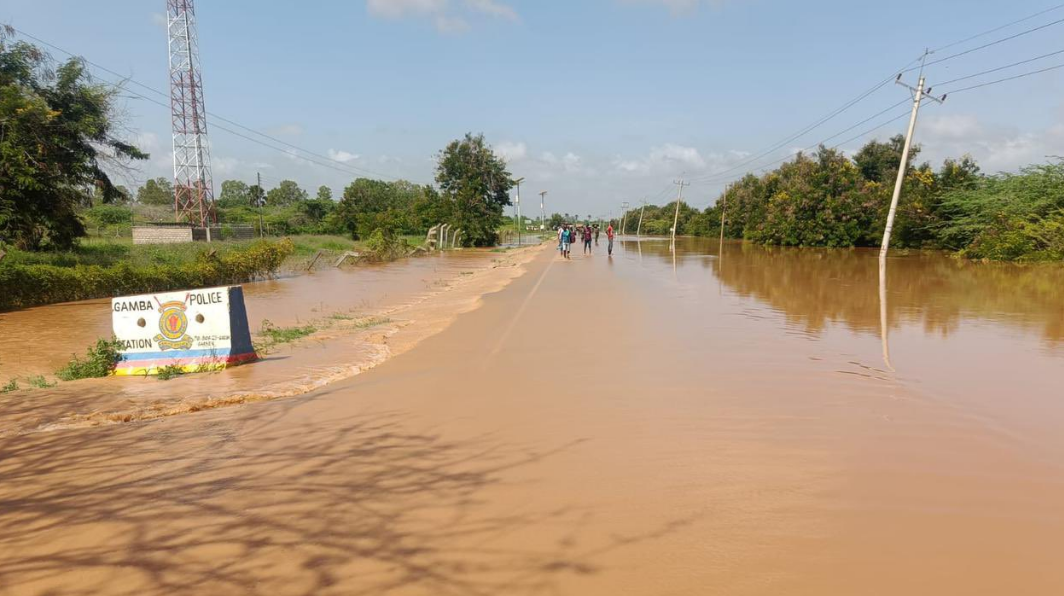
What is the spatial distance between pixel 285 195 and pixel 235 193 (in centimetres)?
1072

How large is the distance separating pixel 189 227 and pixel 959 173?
4804cm

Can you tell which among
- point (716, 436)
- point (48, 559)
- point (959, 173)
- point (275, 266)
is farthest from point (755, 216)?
point (48, 559)

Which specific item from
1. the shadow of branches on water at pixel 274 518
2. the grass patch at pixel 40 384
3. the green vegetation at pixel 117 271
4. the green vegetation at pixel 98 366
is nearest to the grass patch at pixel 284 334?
the green vegetation at pixel 98 366

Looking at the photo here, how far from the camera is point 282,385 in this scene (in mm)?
7766

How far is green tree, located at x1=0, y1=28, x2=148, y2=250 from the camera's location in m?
20.0

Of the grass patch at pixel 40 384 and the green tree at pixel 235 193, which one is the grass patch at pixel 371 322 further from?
the green tree at pixel 235 193

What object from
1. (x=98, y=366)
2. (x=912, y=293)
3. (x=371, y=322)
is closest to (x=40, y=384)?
(x=98, y=366)

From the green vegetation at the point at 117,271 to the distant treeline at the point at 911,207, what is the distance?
3377 cm

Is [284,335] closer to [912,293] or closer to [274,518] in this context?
[274,518]

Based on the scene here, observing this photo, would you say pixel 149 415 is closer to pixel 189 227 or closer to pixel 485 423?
pixel 485 423

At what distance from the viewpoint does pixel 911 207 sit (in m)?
36.1

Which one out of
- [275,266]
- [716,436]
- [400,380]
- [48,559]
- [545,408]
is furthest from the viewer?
[275,266]

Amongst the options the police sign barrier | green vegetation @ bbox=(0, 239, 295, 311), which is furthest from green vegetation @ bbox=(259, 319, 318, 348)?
green vegetation @ bbox=(0, 239, 295, 311)

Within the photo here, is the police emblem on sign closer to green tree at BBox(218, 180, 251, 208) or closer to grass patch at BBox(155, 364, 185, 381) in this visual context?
grass patch at BBox(155, 364, 185, 381)
